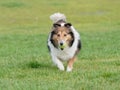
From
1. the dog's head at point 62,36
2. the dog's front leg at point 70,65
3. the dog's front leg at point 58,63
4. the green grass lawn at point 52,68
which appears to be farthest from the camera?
the dog's front leg at point 58,63

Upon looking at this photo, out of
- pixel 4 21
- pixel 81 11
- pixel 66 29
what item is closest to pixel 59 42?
pixel 66 29

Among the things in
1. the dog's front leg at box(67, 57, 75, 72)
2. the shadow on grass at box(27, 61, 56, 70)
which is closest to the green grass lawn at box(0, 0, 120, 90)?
the shadow on grass at box(27, 61, 56, 70)

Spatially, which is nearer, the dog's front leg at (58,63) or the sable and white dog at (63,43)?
the sable and white dog at (63,43)

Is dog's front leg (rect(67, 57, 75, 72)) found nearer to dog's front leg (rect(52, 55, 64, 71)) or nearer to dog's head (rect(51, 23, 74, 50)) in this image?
dog's front leg (rect(52, 55, 64, 71))

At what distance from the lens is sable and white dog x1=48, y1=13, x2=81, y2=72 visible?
1039 cm

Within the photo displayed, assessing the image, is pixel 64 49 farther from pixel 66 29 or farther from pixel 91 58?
pixel 91 58

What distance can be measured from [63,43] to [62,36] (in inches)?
6.4

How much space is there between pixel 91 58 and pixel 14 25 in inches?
744

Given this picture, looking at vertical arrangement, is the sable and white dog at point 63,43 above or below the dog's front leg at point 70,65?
above

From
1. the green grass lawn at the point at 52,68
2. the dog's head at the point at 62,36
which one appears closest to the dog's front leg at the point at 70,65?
the green grass lawn at the point at 52,68

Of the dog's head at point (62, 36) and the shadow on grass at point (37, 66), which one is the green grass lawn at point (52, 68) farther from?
the dog's head at point (62, 36)

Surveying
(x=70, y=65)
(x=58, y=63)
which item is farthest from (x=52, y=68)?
(x=70, y=65)

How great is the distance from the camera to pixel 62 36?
1032cm

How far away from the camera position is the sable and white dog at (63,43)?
1039 centimetres
